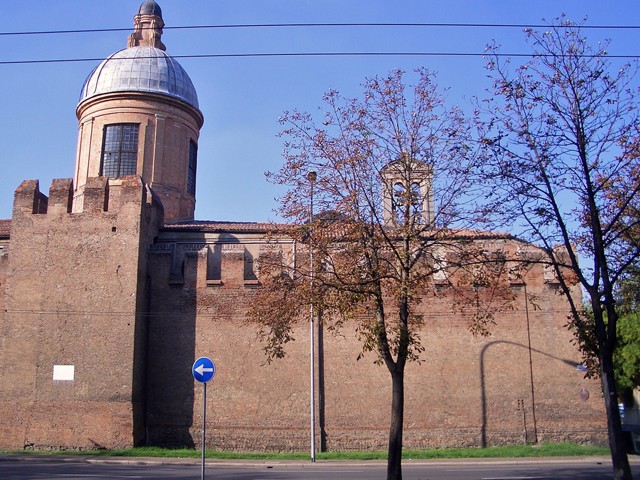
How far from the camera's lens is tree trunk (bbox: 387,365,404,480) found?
1129 cm

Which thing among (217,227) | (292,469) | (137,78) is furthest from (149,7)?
(292,469)

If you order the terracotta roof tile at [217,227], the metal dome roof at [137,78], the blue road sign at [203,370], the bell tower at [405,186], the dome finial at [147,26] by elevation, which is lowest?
the blue road sign at [203,370]

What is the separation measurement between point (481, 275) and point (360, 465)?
8802 millimetres

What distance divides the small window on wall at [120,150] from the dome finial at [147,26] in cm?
667

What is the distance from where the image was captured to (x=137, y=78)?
30422 mm

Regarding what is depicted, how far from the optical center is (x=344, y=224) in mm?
11844

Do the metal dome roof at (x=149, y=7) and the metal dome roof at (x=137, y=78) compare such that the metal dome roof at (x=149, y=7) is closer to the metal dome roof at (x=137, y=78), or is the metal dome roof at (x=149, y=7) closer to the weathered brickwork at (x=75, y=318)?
the metal dome roof at (x=137, y=78)

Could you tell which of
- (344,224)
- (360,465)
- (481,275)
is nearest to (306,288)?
(344,224)

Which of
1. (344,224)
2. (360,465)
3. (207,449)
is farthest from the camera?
(207,449)

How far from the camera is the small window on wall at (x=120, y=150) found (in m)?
29.1

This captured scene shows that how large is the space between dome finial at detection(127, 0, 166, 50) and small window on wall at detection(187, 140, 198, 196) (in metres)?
6.32

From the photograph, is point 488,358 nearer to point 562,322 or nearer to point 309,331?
point 562,322

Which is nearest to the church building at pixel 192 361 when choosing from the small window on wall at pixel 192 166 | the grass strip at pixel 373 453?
the grass strip at pixel 373 453

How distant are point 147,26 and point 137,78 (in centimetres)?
533
